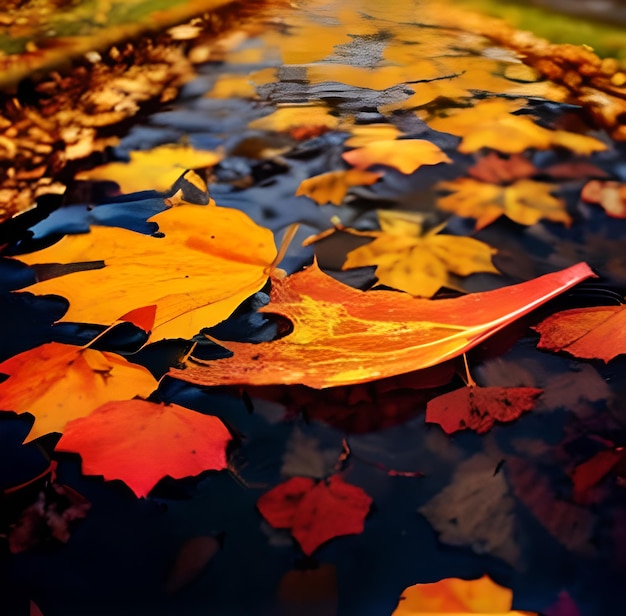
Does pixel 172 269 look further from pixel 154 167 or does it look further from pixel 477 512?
pixel 477 512

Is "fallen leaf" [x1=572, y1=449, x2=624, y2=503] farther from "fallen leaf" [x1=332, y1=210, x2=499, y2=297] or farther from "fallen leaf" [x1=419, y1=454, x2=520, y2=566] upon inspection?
"fallen leaf" [x1=332, y1=210, x2=499, y2=297]

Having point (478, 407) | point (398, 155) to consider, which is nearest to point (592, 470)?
point (478, 407)

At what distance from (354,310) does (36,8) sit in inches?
34.3

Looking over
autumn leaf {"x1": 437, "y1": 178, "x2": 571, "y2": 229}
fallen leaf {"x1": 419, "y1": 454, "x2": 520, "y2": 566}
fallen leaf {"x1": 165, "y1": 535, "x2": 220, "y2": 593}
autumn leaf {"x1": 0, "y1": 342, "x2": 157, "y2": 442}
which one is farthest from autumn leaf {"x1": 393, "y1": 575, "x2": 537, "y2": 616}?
autumn leaf {"x1": 437, "y1": 178, "x2": 571, "y2": 229}

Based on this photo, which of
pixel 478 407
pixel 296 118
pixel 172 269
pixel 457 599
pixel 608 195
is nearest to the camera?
pixel 457 599

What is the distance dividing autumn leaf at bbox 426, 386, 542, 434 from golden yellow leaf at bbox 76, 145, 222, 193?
40cm

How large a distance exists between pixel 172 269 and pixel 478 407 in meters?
0.30

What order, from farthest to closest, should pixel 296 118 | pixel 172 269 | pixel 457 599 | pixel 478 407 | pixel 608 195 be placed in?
pixel 296 118
pixel 608 195
pixel 172 269
pixel 478 407
pixel 457 599

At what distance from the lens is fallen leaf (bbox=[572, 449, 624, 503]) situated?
46cm

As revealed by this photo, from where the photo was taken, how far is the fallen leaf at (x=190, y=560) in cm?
42

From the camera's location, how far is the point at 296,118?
2.79 ft

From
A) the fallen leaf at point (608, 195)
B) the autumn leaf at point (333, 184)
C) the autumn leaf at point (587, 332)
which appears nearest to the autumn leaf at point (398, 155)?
the autumn leaf at point (333, 184)

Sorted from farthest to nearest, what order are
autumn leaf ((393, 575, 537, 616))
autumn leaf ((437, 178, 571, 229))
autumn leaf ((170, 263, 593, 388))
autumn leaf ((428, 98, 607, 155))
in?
autumn leaf ((428, 98, 607, 155)) < autumn leaf ((437, 178, 571, 229)) < autumn leaf ((170, 263, 593, 388)) < autumn leaf ((393, 575, 537, 616))

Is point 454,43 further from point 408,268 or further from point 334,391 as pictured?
point 334,391
